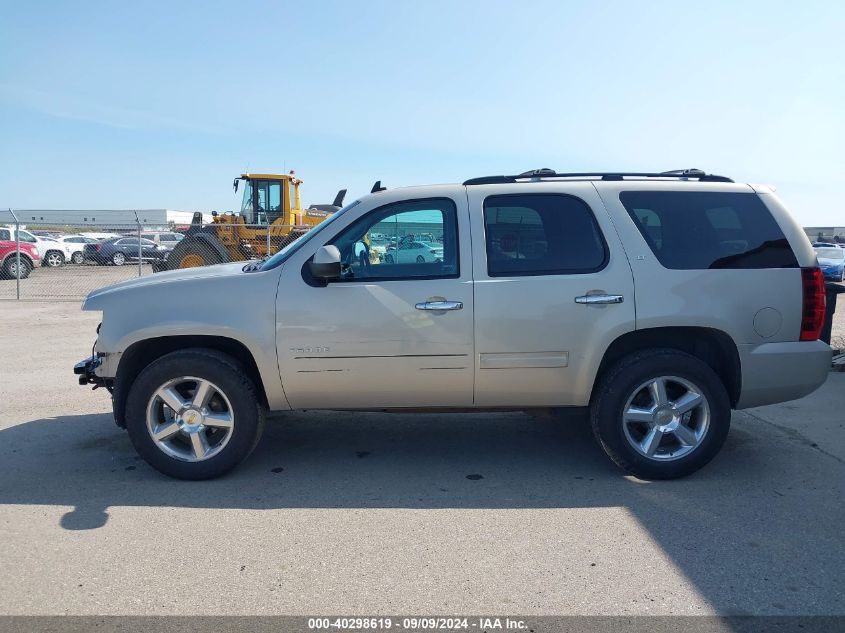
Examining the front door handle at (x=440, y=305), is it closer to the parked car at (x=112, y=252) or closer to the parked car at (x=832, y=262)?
the parked car at (x=832, y=262)

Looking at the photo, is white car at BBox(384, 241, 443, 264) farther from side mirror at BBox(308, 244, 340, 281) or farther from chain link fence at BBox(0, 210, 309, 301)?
chain link fence at BBox(0, 210, 309, 301)

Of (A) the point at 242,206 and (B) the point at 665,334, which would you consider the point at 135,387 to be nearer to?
(B) the point at 665,334

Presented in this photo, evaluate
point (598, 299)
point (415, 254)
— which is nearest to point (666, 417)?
point (598, 299)

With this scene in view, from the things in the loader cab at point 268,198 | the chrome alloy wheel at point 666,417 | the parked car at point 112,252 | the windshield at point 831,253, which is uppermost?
the loader cab at point 268,198

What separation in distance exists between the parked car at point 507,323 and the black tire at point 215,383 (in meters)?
0.01

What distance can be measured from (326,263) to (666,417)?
2437 mm

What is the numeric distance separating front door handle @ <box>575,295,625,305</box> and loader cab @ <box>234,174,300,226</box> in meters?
15.7

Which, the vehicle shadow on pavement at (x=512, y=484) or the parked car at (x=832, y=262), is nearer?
the vehicle shadow on pavement at (x=512, y=484)

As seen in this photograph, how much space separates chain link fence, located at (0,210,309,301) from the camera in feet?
57.4

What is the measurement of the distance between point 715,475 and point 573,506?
1203 mm

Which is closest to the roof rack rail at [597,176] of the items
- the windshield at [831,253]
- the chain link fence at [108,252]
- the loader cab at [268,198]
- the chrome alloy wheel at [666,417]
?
the chrome alloy wheel at [666,417]

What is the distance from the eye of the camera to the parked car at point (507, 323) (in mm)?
4418

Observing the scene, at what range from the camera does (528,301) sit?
441 centimetres

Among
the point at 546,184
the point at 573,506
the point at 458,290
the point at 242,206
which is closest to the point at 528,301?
the point at 458,290
